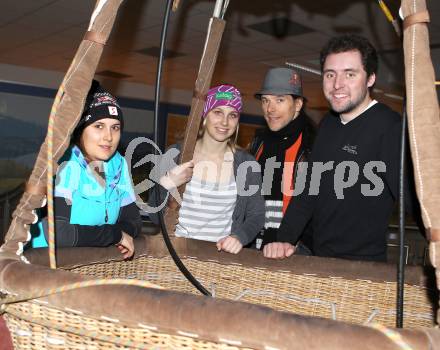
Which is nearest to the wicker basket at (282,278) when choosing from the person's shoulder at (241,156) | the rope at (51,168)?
the rope at (51,168)

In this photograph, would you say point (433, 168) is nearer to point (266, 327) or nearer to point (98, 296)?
point (266, 327)

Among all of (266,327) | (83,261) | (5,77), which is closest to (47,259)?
(83,261)

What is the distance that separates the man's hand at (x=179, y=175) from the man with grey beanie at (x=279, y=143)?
0.65 metres

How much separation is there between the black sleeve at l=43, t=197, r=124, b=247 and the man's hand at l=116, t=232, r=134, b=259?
0.04 ft

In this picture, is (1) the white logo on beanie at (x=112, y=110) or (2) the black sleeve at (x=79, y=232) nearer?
(2) the black sleeve at (x=79, y=232)

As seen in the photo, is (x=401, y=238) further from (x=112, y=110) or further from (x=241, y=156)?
(x=241, y=156)

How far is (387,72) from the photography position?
698 centimetres

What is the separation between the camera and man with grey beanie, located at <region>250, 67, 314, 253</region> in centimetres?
194

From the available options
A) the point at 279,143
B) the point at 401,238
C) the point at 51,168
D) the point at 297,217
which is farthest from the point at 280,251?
the point at 279,143

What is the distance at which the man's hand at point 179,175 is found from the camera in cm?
129

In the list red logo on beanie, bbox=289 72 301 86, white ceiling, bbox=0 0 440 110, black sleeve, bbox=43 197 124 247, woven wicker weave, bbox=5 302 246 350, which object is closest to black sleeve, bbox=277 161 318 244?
black sleeve, bbox=43 197 124 247

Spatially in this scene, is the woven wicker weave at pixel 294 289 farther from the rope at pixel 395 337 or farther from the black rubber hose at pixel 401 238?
the rope at pixel 395 337

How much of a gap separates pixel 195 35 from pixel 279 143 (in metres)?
3.75

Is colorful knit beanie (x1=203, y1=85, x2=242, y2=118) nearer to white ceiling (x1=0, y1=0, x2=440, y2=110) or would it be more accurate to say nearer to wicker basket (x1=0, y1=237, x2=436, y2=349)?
wicker basket (x1=0, y1=237, x2=436, y2=349)
